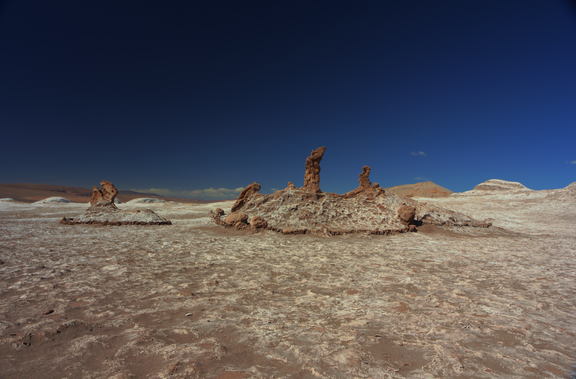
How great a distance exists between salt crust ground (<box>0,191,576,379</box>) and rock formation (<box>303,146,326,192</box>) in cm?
824

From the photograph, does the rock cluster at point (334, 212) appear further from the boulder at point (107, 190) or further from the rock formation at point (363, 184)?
the boulder at point (107, 190)

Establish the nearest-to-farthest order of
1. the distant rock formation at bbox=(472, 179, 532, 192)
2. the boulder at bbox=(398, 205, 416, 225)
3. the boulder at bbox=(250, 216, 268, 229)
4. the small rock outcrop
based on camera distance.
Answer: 1. the boulder at bbox=(250, 216, 268, 229)
2. the boulder at bbox=(398, 205, 416, 225)
3. the small rock outcrop
4. the distant rock formation at bbox=(472, 179, 532, 192)

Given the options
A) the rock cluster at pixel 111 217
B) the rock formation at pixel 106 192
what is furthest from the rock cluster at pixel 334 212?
the rock formation at pixel 106 192

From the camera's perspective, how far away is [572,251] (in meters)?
8.48

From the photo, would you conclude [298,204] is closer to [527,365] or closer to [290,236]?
[290,236]

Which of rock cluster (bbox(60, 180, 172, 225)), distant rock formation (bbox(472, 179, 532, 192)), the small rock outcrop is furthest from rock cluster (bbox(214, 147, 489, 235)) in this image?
distant rock formation (bbox(472, 179, 532, 192))

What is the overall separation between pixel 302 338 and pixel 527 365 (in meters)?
2.26

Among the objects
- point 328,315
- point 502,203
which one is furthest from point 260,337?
point 502,203

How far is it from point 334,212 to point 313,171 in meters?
3.75

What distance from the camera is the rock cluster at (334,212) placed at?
38.3 ft

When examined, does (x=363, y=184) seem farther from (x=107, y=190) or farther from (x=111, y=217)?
(x=107, y=190)

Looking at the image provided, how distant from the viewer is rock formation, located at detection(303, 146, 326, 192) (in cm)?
1520

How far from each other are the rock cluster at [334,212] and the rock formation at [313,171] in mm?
65

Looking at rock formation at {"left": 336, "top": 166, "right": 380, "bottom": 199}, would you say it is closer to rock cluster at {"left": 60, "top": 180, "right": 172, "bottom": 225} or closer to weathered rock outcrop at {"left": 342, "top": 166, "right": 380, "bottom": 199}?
weathered rock outcrop at {"left": 342, "top": 166, "right": 380, "bottom": 199}
